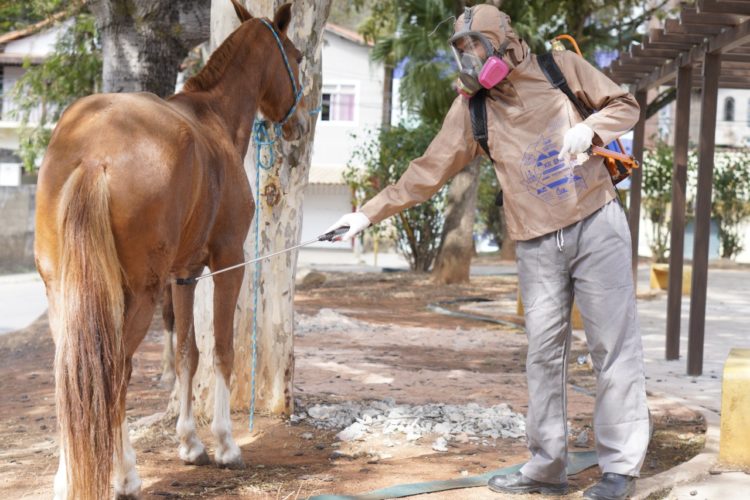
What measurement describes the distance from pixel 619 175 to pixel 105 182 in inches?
90.4

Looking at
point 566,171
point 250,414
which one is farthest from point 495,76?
point 250,414

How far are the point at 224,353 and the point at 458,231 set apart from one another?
12.7m

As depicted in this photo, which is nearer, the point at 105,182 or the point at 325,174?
the point at 105,182

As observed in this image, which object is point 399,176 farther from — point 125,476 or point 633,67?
point 125,476

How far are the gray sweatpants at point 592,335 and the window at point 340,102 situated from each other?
30105 mm

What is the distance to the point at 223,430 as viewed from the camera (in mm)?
4984

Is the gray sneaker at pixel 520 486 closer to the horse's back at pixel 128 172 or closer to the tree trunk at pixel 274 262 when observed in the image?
the tree trunk at pixel 274 262

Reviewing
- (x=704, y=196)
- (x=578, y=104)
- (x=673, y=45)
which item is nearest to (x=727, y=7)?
(x=673, y=45)

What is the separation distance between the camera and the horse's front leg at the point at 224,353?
4.84m

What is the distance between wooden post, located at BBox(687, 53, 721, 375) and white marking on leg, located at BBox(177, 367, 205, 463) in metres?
4.86

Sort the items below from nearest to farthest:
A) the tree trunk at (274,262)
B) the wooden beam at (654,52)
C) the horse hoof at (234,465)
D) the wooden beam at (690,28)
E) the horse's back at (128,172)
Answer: the horse's back at (128,172)
the horse hoof at (234,465)
the tree trunk at (274,262)
the wooden beam at (690,28)
the wooden beam at (654,52)

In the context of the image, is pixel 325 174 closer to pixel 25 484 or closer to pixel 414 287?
pixel 414 287

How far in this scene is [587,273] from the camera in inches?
174

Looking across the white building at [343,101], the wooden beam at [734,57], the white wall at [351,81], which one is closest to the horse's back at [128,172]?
the wooden beam at [734,57]
